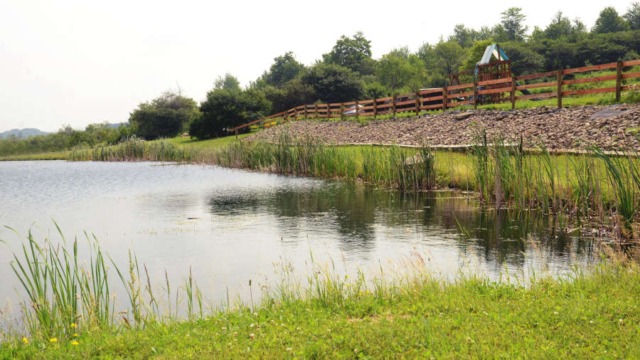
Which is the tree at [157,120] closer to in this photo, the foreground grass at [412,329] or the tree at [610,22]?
the foreground grass at [412,329]

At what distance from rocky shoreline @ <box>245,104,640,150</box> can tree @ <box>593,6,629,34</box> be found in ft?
290

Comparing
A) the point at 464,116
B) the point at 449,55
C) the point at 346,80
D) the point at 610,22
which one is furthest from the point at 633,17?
the point at 464,116

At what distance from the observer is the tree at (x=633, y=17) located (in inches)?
4051

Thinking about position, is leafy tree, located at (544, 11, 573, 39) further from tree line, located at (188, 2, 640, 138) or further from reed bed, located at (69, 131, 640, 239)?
reed bed, located at (69, 131, 640, 239)

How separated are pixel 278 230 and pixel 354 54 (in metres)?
101

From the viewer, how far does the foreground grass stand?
16.5ft

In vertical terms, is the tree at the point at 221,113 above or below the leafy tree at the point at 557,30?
below

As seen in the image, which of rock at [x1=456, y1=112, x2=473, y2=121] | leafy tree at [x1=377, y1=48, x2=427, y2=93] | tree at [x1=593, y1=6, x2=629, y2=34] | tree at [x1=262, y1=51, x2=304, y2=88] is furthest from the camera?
tree at [x1=262, y1=51, x2=304, y2=88]

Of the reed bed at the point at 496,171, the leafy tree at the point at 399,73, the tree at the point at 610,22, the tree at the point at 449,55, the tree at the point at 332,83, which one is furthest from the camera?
the tree at the point at 449,55

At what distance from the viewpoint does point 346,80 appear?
213 ft

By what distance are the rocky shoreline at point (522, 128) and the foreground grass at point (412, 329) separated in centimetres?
738

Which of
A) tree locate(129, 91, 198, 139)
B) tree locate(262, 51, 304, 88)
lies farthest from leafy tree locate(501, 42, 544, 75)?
tree locate(262, 51, 304, 88)

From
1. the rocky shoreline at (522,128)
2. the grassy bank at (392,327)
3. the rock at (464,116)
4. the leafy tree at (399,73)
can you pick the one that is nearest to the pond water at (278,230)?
the grassy bank at (392,327)

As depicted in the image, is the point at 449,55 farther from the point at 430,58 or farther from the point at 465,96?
A: the point at 465,96
